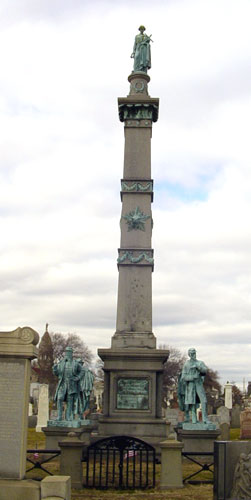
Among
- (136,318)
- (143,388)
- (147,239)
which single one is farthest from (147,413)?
(147,239)

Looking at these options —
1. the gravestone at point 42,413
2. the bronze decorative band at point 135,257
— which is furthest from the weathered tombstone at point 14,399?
the gravestone at point 42,413

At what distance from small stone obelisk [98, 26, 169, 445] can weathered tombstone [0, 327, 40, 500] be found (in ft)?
23.1

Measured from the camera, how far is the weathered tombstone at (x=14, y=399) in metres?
8.12

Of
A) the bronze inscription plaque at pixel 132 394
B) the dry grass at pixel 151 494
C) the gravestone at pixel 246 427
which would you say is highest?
the bronze inscription plaque at pixel 132 394

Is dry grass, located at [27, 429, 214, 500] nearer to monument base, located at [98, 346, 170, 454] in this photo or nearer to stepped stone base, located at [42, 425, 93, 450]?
stepped stone base, located at [42, 425, 93, 450]

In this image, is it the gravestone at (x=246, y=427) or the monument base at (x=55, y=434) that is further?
the gravestone at (x=246, y=427)

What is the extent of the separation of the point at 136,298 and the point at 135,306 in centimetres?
23

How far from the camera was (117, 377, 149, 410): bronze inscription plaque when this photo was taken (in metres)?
15.3

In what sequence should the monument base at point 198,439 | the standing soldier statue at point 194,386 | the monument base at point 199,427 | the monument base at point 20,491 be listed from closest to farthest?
the monument base at point 20,491 < the monument base at point 198,439 < the monument base at point 199,427 < the standing soldier statue at point 194,386

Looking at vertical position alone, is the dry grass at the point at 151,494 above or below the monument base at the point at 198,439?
below

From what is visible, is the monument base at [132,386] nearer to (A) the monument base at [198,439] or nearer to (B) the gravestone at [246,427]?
(A) the monument base at [198,439]

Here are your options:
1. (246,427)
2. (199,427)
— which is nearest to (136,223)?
(199,427)

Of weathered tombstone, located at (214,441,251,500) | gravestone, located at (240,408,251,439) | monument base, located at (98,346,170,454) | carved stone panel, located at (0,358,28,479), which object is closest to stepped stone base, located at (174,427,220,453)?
monument base, located at (98,346,170,454)

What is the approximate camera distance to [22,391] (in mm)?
8352
